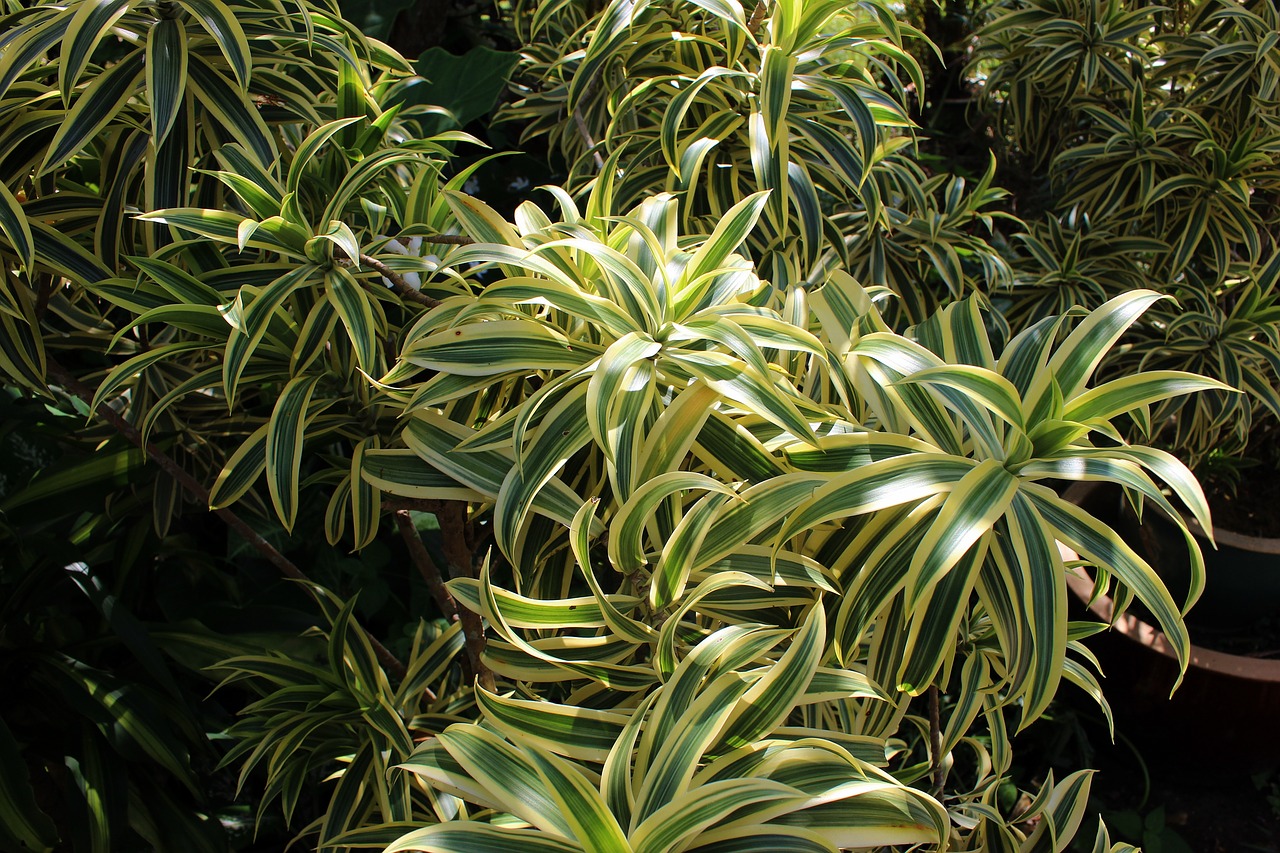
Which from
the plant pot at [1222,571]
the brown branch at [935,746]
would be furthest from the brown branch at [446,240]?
the plant pot at [1222,571]

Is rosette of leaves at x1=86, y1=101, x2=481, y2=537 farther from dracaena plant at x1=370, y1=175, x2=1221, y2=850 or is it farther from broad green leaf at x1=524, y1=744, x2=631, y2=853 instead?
broad green leaf at x1=524, y1=744, x2=631, y2=853

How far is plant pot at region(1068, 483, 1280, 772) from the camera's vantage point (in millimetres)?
1835

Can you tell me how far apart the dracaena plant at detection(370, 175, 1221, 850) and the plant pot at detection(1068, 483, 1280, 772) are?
1.30 meters

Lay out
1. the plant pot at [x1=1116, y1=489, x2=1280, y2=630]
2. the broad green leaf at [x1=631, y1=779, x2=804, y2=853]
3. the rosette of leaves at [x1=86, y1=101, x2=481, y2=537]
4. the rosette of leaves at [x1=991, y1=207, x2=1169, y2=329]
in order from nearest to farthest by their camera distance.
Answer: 1. the broad green leaf at [x1=631, y1=779, x2=804, y2=853]
2. the rosette of leaves at [x1=86, y1=101, x2=481, y2=537]
3. the rosette of leaves at [x1=991, y1=207, x2=1169, y2=329]
4. the plant pot at [x1=1116, y1=489, x2=1280, y2=630]

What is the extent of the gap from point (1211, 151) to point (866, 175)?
114cm

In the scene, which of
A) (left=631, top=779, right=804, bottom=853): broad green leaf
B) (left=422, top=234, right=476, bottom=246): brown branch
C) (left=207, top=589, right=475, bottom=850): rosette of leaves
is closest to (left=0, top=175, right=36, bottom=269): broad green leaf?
(left=422, top=234, right=476, bottom=246): brown branch

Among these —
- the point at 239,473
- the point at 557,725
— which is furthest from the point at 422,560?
the point at 557,725

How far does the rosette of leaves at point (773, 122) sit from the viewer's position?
3.23ft

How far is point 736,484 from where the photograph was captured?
0.66 m

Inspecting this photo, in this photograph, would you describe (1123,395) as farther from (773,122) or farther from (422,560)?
(422,560)

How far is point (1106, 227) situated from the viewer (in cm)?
189

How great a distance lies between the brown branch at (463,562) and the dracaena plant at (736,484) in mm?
171

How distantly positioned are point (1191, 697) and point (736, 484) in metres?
1.71

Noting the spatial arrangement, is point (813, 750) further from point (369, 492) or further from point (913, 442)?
point (369, 492)
